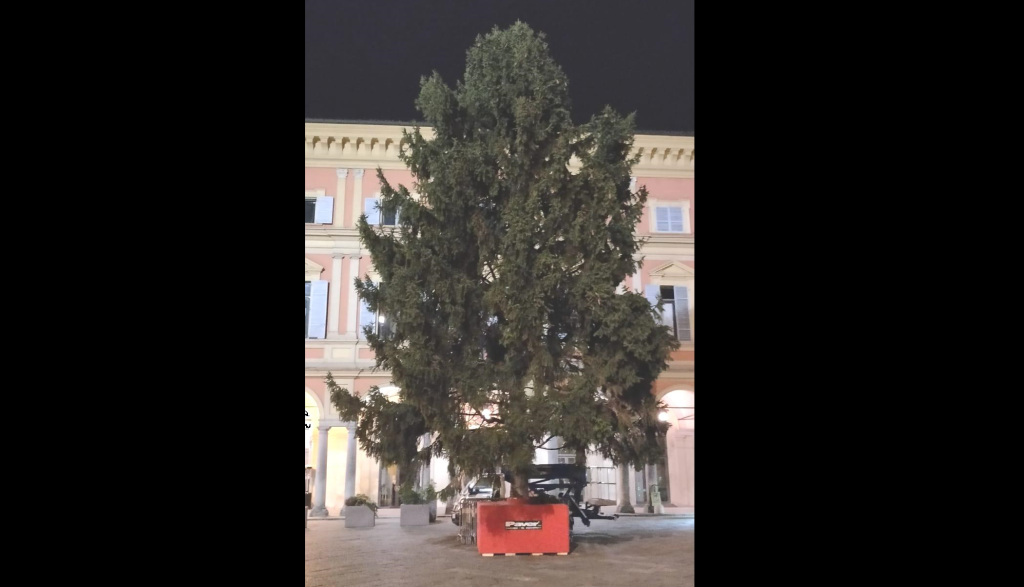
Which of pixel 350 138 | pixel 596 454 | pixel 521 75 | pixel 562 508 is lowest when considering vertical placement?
pixel 562 508

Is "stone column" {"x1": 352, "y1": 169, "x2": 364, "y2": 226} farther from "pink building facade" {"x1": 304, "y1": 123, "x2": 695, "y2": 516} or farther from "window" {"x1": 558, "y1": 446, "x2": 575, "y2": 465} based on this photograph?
"window" {"x1": 558, "y1": 446, "x2": 575, "y2": 465}

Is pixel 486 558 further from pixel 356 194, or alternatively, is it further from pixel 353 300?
pixel 356 194

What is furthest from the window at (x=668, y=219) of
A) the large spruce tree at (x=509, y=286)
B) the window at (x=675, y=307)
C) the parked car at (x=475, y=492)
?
the parked car at (x=475, y=492)

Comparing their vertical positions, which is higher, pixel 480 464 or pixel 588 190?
pixel 588 190

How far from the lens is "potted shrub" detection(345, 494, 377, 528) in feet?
13.9

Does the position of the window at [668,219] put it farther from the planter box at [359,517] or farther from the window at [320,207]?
the planter box at [359,517]

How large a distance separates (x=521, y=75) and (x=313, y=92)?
1.23 metres

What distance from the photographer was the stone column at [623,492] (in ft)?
13.9

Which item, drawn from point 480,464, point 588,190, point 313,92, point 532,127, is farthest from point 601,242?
point 313,92

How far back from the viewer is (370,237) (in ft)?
14.3

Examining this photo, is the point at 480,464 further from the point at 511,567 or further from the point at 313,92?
the point at 313,92

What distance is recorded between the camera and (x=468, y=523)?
412 cm
